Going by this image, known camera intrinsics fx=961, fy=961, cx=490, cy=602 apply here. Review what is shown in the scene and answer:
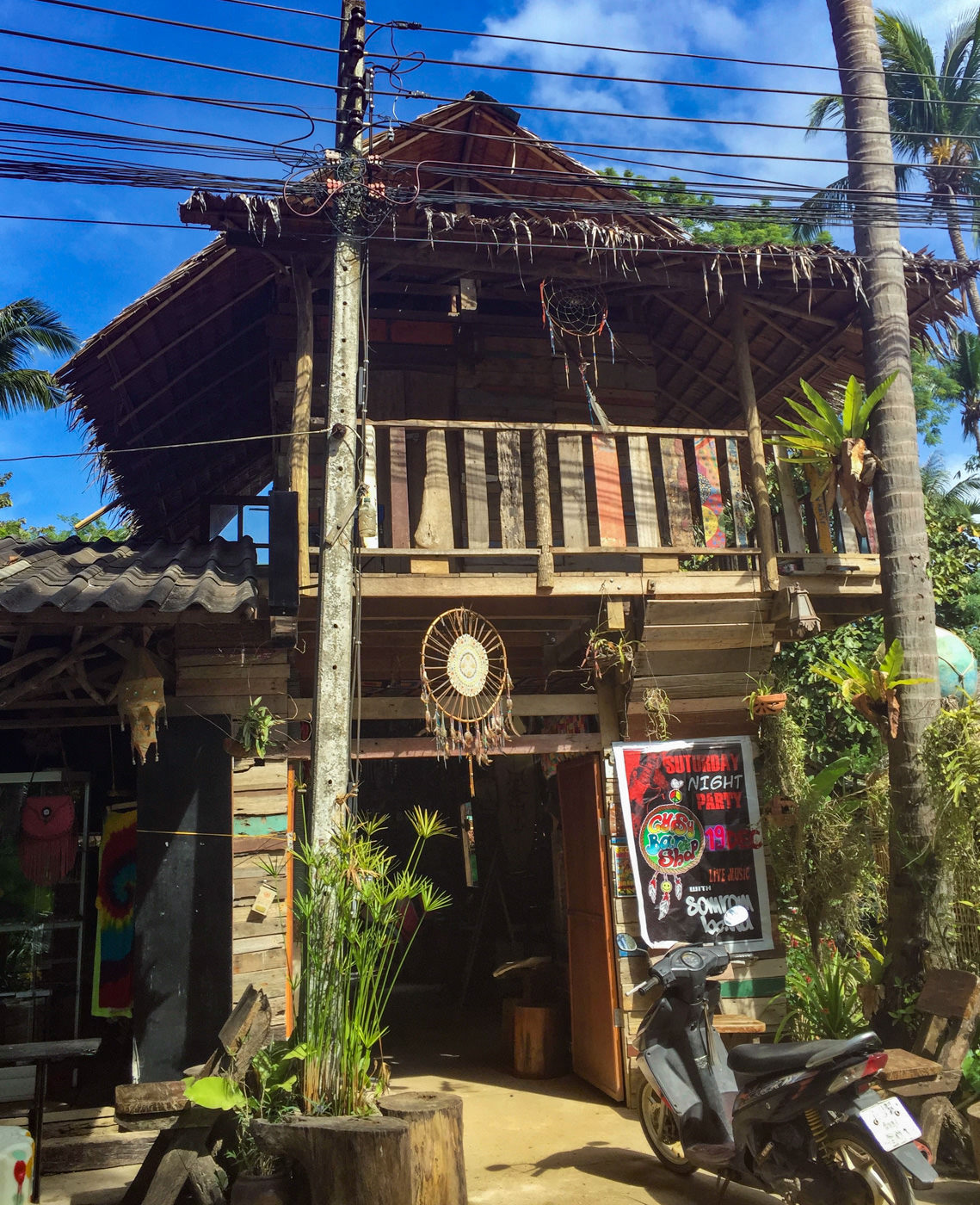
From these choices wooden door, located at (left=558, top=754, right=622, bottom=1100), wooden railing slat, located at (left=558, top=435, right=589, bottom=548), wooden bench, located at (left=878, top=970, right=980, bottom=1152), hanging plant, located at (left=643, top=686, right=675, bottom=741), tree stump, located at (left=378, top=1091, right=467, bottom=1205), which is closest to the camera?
tree stump, located at (left=378, top=1091, right=467, bottom=1205)

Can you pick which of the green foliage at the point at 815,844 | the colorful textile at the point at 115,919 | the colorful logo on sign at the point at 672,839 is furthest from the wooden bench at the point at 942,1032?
the colorful textile at the point at 115,919

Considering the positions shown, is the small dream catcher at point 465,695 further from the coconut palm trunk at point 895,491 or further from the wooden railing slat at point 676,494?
the coconut palm trunk at point 895,491

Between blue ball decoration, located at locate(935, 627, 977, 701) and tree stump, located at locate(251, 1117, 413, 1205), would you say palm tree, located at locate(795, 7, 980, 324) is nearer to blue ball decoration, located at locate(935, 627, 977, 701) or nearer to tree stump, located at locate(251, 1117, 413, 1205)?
blue ball decoration, located at locate(935, 627, 977, 701)

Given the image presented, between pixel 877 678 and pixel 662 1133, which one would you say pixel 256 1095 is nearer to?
pixel 662 1133

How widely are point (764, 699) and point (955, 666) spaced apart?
1.85 meters

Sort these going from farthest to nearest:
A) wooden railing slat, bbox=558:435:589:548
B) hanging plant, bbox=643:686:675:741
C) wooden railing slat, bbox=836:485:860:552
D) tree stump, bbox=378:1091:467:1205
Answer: wooden railing slat, bbox=836:485:860:552 < hanging plant, bbox=643:686:675:741 < wooden railing slat, bbox=558:435:589:548 < tree stump, bbox=378:1091:467:1205

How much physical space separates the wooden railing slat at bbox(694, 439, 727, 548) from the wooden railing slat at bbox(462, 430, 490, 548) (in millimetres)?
1671

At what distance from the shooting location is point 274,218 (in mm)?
6445

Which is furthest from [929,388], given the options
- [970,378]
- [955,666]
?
[955,666]

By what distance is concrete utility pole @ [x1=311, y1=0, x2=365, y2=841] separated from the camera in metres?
5.09

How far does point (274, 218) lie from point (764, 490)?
3.95 metres

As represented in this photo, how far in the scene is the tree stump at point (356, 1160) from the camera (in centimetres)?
403

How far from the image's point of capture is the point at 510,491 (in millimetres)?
6859

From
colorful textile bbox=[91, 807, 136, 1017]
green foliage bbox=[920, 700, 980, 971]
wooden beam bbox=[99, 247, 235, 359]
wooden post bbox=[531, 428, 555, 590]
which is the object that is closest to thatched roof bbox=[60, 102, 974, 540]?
wooden beam bbox=[99, 247, 235, 359]
